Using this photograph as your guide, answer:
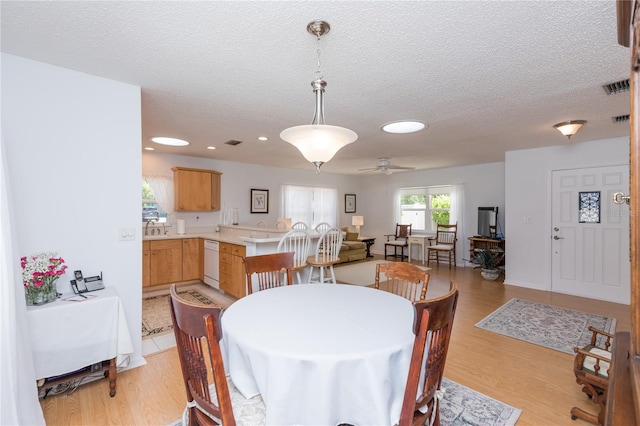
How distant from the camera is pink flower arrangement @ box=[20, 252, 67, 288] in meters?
1.85

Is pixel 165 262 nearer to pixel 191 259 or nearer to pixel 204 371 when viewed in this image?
pixel 191 259

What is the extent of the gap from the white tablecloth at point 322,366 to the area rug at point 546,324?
2.45 metres

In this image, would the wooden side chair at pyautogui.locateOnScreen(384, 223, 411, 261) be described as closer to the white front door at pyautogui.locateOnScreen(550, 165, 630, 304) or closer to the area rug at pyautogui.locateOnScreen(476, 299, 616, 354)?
the white front door at pyautogui.locateOnScreen(550, 165, 630, 304)

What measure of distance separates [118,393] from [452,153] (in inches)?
219

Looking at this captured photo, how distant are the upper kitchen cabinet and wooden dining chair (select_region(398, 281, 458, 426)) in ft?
16.2

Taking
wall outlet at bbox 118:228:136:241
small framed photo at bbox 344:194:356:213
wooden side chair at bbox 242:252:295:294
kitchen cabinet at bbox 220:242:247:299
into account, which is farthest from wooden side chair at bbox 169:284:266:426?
small framed photo at bbox 344:194:356:213

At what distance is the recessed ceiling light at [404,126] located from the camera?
3345mm

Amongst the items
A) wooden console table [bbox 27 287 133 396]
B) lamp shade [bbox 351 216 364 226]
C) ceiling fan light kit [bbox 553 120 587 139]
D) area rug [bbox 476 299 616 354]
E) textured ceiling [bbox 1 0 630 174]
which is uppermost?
textured ceiling [bbox 1 0 630 174]

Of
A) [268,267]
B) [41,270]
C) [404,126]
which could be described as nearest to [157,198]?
[41,270]

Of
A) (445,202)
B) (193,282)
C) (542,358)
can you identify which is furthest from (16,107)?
(445,202)

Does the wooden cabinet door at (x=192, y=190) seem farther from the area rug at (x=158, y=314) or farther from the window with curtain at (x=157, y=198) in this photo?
the area rug at (x=158, y=314)

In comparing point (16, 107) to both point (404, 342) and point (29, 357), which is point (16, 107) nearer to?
point (29, 357)

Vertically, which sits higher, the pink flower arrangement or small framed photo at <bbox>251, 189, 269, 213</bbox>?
small framed photo at <bbox>251, 189, 269, 213</bbox>

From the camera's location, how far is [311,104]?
2.84m
